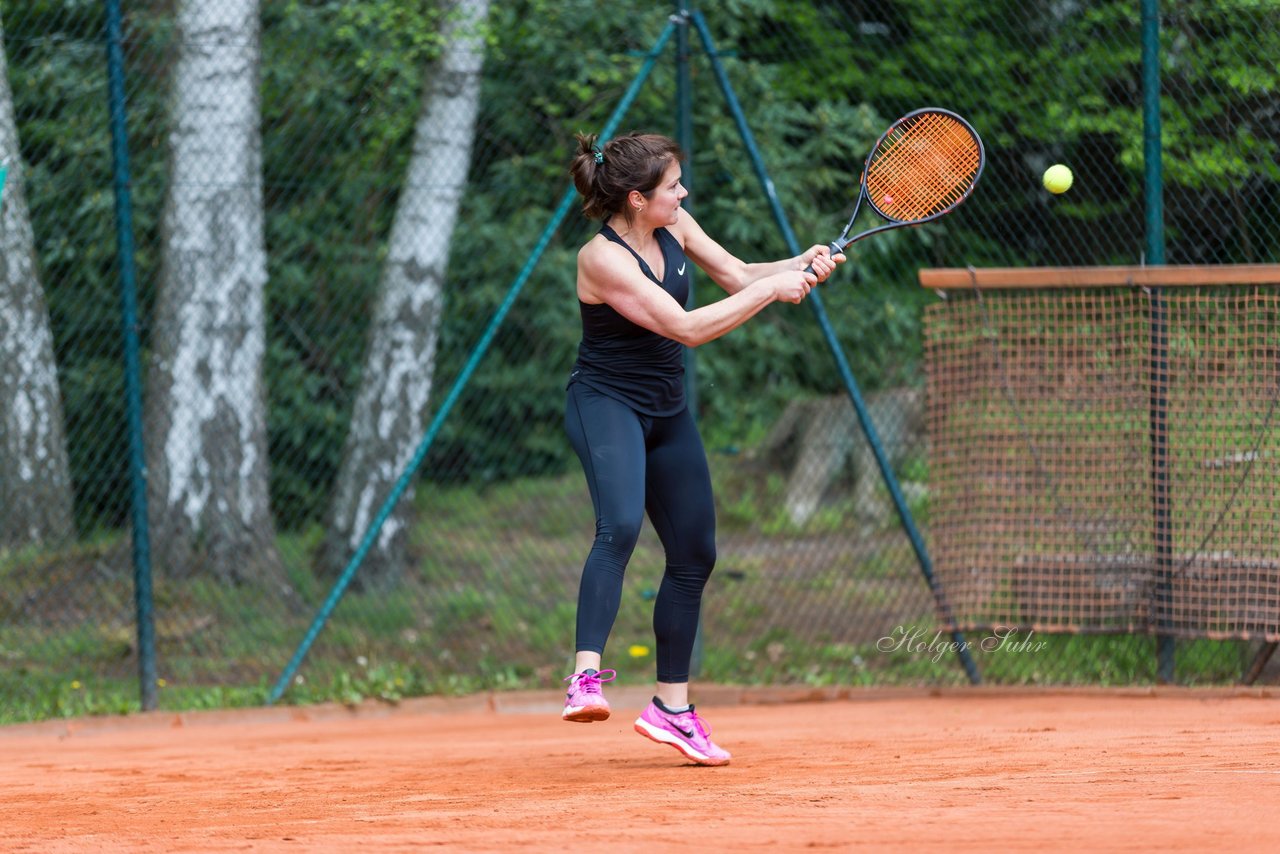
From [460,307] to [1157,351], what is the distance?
4006mm

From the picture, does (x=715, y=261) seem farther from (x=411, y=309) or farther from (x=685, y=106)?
(x=411, y=309)

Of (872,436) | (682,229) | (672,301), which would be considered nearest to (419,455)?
(872,436)

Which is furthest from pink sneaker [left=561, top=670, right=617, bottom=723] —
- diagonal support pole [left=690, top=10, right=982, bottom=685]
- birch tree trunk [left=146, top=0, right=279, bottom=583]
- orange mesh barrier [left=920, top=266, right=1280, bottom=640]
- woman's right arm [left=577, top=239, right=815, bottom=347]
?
birch tree trunk [left=146, top=0, right=279, bottom=583]

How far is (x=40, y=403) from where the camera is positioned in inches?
290

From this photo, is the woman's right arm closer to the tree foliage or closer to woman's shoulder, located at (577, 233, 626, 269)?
woman's shoulder, located at (577, 233, 626, 269)

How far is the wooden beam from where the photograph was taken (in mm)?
5715

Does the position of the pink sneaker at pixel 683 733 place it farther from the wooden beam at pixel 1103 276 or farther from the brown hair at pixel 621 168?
the wooden beam at pixel 1103 276

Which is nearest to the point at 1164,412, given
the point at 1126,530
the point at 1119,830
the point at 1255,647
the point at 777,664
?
the point at 1126,530

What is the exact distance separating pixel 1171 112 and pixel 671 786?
395cm

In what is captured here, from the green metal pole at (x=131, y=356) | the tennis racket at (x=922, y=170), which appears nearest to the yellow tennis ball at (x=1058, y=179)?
the tennis racket at (x=922, y=170)

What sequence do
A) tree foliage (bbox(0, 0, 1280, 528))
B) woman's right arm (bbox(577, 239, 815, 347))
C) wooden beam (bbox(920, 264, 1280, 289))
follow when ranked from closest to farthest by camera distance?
woman's right arm (bbox(577, 239, 815, 347)) → wooden beam (bbox(920, 264, 1280, 289)) → tree foliage (bbox(0, 0, 1280, 528))

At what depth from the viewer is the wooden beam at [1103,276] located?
571 centimetres

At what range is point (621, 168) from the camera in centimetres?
416

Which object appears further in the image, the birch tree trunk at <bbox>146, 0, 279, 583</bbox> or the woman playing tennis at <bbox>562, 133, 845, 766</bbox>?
the birch tree trunk at <bbox>146, 0, 279, 583</bbox>
